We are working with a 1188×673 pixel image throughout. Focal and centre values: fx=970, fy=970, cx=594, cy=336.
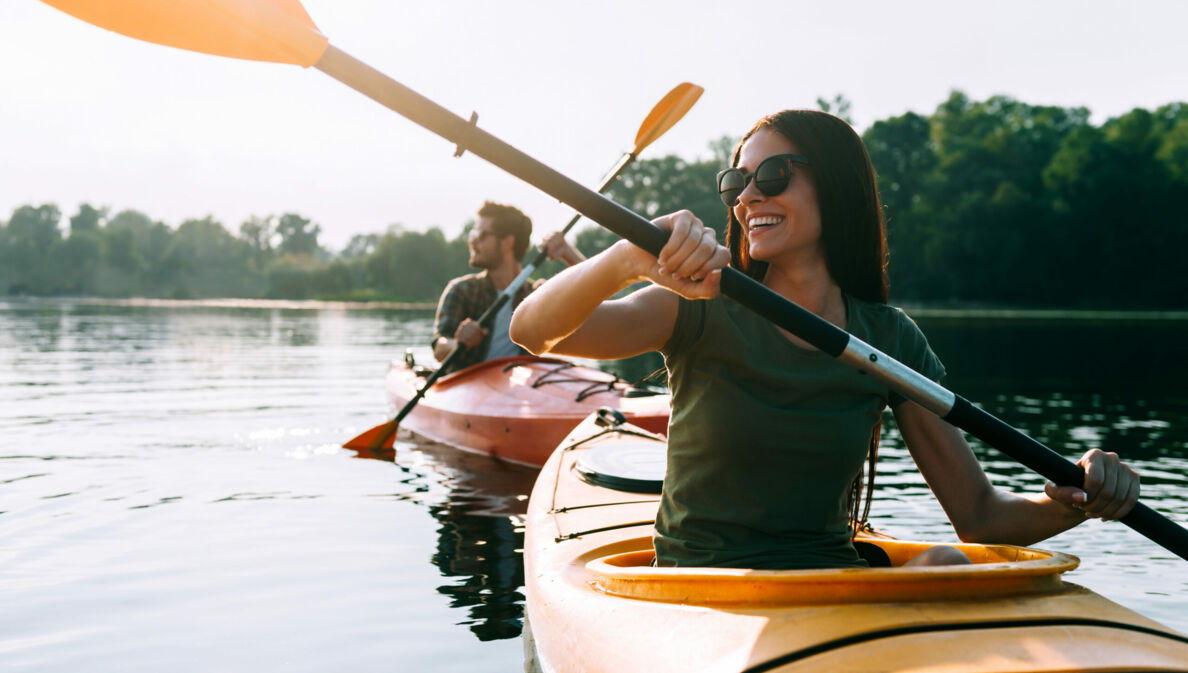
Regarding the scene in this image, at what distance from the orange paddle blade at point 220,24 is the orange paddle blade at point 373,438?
6266mm

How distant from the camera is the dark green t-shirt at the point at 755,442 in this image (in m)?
2.22

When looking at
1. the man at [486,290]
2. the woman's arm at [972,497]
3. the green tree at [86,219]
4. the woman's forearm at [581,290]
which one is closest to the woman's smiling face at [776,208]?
A: the woman's forearm at [581,290]

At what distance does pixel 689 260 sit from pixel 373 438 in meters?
6.85

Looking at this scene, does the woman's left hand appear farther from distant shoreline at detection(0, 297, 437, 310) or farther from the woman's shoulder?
distant shoreline at detection(0, 297, 437, 310)

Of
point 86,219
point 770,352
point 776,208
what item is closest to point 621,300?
point 770,352

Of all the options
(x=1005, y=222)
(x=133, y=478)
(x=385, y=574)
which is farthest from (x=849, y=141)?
(x=1005, y=222)

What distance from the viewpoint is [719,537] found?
2.26 m

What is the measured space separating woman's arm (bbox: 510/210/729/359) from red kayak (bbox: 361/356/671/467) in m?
4.05

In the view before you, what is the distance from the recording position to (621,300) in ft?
7.28

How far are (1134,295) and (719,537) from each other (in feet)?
193

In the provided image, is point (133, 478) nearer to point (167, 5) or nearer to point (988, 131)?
point (167, 5)

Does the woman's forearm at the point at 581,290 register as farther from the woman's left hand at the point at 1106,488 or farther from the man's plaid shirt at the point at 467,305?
the man's plaid shirt at the point at 467,305

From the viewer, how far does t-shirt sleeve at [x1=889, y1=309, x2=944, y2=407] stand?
2572 mm

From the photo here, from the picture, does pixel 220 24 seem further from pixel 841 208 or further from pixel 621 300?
pixel 841 208
